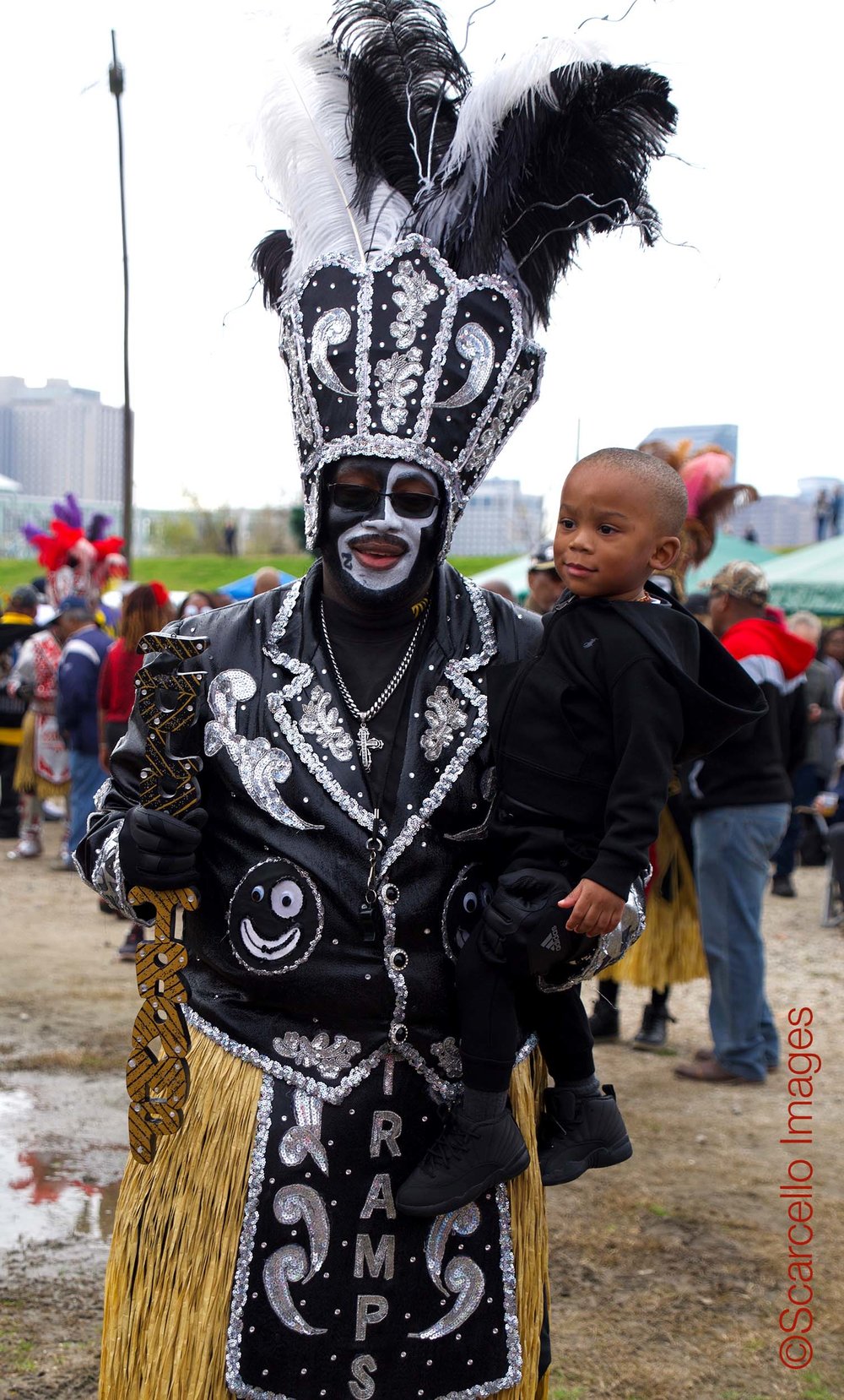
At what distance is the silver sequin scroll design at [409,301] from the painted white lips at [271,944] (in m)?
1.05

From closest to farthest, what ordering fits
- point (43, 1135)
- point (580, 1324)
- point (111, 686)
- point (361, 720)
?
point (361, 720)
point (580, 1324)
point (43, 1135)
point (111, 686)

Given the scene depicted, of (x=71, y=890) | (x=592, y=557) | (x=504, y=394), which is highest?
(x=504, y=394)

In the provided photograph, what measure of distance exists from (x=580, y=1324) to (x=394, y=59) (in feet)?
10.7

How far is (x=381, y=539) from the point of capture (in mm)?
2414

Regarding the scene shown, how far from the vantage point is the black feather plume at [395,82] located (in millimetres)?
2691

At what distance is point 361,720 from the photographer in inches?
97.0

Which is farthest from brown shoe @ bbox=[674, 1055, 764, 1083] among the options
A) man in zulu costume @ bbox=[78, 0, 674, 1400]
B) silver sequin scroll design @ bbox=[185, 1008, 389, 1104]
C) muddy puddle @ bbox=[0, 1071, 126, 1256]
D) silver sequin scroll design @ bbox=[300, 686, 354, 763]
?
silver sequin scroll design @ bbox=[300, 686, 354, 763]

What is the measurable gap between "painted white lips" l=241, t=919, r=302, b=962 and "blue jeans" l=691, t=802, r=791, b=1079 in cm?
378

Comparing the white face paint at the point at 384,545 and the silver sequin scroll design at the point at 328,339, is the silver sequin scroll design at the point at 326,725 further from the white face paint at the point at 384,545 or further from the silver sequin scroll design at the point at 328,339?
the silver sequin scroll design at the point at 328,339

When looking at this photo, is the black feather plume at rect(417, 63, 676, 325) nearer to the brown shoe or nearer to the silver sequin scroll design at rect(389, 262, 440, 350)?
the silver sequin scroll design at rect(389, 262, 440, 350)

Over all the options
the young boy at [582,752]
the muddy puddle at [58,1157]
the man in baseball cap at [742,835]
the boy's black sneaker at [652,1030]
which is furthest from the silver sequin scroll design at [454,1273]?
the boy's black sneaker at [652,1030]

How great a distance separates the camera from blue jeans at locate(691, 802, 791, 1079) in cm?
579

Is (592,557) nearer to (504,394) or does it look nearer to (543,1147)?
(504,394)

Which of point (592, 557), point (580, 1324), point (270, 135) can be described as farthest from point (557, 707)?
point (580, 1324)
